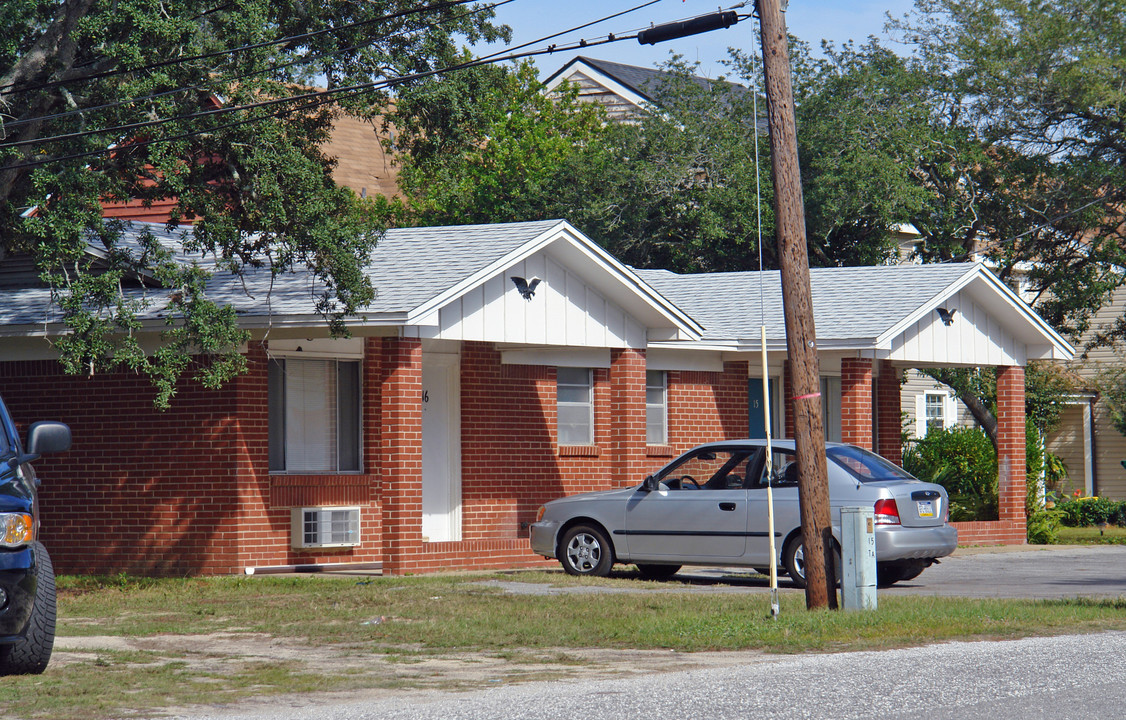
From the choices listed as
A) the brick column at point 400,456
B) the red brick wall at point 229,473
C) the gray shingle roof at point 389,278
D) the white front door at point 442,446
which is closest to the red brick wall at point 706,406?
the red brick wall at point 229,473

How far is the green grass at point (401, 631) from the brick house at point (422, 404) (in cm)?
220

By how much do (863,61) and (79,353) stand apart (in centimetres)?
2243

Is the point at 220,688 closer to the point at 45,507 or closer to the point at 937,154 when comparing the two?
the point at 45,507

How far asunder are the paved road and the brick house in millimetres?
8306

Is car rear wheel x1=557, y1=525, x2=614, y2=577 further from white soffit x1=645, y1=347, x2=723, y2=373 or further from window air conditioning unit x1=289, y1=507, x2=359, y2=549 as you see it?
white soffit x1=645, y1=347, x2=723, y2=373

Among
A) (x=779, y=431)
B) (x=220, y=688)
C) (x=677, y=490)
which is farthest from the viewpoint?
(x=779, y=431)

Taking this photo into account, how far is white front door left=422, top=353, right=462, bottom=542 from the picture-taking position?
21.0 m

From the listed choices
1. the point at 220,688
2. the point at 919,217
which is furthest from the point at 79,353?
the point at 919,217

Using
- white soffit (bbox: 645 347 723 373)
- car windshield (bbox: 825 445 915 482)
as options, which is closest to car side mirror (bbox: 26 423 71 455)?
car windshield (bbox: 825 445 915 482)

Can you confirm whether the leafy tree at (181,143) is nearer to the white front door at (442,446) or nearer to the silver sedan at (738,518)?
the white front door at (442,446)

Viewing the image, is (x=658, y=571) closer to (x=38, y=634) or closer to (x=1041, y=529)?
(x=38, y=634)

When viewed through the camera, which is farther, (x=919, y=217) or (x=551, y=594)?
(x=919, y=217)

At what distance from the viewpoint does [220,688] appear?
9805 mm

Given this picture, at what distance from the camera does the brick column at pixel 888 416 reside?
26.8 metres
